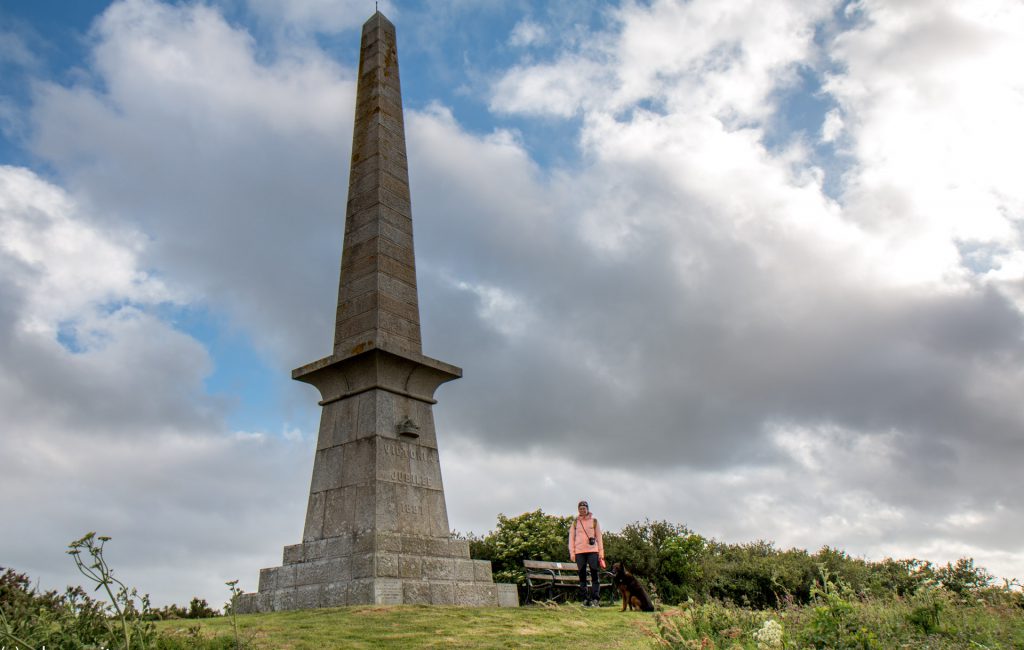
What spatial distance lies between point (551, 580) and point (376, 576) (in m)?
5.76

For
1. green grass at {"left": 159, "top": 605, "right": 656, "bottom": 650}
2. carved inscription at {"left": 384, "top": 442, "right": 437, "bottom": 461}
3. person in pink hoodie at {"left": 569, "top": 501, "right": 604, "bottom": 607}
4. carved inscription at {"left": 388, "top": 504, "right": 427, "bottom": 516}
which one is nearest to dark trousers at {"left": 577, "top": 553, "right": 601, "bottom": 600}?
person in pink hoodie at {"left": 569, "top": 501, "right": 604, "bottom": 607}

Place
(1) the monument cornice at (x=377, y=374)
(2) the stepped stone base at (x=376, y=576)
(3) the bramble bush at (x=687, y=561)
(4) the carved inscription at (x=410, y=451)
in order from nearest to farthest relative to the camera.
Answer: (2) the stepped stone base at (x=376, y=576) → (4) the carved inscription at (x=410, y=451) → (1) the monument cornice at (x=377, y=374) → (3) the bramble bush at (x=687, y=561)

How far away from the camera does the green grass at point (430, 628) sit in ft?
27.6

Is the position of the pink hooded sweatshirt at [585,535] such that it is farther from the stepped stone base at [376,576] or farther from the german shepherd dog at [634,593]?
the stepped stone base at [376,576]

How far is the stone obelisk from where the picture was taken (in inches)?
474

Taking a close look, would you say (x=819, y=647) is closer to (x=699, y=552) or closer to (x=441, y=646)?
(x=441, y=646)

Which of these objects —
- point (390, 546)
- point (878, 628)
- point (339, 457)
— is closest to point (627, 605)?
point (390, 546)

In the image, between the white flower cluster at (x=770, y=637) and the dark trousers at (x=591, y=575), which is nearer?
the white flower cluster at (x=770, y=637)

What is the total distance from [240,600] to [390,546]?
3.30 m

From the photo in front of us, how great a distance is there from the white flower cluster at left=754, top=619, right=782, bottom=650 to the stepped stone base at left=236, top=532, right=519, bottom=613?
6.67 m

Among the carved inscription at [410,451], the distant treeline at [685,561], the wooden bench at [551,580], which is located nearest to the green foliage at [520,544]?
the distant treeline at [685,561]

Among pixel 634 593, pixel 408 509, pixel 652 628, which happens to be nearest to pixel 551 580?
pixel 634 593

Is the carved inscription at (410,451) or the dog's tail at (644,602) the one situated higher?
the carved inscription at (410,451)

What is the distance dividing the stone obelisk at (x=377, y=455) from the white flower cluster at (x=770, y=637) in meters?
6.68
